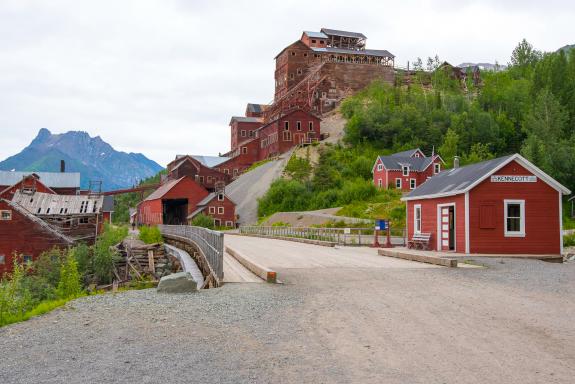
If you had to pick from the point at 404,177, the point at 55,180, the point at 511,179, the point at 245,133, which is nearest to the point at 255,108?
the point at 245,133

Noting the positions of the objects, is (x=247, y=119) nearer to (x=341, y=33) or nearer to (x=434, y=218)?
(x=341, y=33)

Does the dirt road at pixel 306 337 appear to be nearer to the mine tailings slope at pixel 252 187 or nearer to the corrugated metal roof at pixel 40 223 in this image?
the corrugated metal roof at pixel 40 223

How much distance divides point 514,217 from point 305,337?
58.6 ft

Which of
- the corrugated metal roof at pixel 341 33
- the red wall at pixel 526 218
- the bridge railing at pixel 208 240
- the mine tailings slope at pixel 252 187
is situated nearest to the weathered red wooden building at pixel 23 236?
the bridge railing at pixel 208 240

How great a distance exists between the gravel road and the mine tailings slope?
194 ft

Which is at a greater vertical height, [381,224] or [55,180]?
[55,180]

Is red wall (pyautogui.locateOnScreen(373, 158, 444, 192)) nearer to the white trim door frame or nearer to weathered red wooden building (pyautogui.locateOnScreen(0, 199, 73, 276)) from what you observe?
the white trim door frame

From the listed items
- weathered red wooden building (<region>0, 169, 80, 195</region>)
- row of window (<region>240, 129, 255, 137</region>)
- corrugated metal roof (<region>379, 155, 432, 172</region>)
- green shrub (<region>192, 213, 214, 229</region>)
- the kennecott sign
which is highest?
row of window (<region>240, 129, 255, 137</region>)

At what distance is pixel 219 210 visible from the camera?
2682 inches

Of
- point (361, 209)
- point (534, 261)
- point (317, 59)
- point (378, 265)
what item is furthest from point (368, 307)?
point (317, 59)

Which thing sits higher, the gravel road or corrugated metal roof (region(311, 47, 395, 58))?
corrugated metal roof (region(311, 47, 395, 58))

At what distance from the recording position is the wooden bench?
1034 inches

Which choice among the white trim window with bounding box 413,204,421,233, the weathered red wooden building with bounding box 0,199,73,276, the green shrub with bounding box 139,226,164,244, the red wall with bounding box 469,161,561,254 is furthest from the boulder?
the green shrub with bounding box 139,226,164,244

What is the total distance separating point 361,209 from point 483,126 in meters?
37.9
